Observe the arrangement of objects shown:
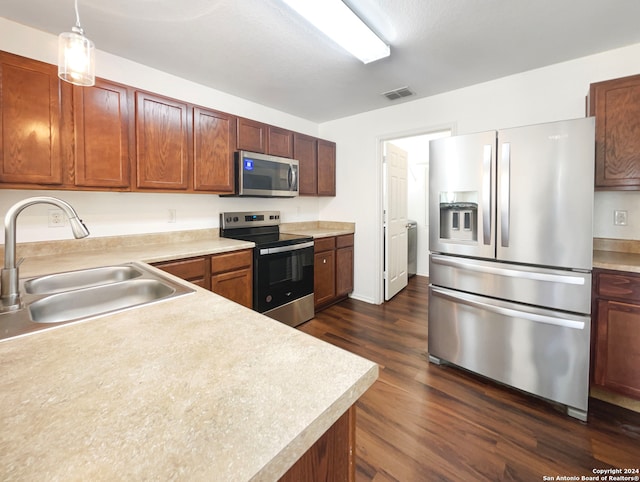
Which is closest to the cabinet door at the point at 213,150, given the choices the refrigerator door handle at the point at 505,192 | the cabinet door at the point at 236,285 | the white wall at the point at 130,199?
the white wall at the point at 130,199

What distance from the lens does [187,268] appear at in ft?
6.98

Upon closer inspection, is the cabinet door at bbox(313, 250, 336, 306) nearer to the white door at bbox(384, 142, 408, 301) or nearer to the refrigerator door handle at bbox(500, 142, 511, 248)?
the white door at bbox(384, 142, 408, 301)

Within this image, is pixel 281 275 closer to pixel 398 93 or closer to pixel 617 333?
pixel 398 93

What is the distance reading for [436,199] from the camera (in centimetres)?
220

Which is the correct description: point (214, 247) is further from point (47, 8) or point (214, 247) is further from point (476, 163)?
point (476, 163)

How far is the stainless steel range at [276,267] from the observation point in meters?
2.63

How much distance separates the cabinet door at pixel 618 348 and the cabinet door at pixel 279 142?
9.55 ft

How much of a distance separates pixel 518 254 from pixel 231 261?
6.97ft

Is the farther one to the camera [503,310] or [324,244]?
[324,244]

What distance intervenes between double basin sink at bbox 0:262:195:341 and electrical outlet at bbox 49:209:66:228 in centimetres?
88

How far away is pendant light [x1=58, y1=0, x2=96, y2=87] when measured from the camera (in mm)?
1081

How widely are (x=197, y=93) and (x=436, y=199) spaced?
243cm

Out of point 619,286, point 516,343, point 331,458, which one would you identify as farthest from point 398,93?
point 331,458

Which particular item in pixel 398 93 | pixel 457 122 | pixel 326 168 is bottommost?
pixel 326 168
